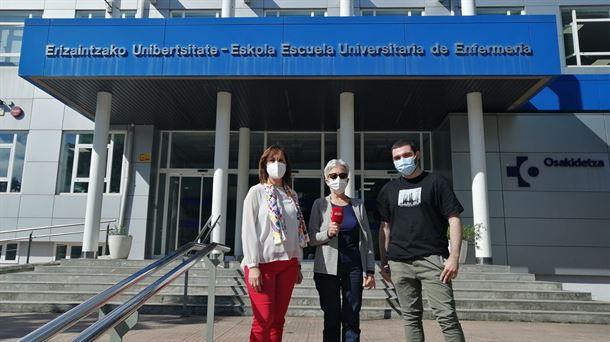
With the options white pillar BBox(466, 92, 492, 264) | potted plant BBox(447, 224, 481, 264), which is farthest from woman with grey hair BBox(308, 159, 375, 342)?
white pillar BBox(466, 92, 492, 264)

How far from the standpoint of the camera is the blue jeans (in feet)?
10.8

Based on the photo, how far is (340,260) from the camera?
11.2ft

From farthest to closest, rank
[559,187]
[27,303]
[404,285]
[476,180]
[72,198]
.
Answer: [72,198]
[559,187]
[476,180]
[27,303]
[404,285]

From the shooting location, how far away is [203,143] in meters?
15.1

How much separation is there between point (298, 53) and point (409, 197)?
7299 mm

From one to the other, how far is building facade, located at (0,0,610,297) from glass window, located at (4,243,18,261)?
0.04 m

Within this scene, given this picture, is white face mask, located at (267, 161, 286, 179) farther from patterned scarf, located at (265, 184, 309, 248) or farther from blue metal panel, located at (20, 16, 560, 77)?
blue metal panel, located at (20, 16, 560, 77)

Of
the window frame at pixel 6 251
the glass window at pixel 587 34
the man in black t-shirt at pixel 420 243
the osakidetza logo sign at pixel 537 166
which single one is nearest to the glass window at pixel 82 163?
the window frame at pixel 6 251

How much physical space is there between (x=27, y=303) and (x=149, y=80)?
5.38 metres

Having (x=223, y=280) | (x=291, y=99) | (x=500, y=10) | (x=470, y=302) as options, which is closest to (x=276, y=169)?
(x=470, y=302)

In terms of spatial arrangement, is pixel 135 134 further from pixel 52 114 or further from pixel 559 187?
pixel 559 187

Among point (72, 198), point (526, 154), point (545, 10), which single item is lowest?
point (72, 198)

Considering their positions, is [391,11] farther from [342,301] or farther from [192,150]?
[342,301]

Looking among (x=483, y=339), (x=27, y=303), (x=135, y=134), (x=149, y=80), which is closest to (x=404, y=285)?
(x=483, y=339)
